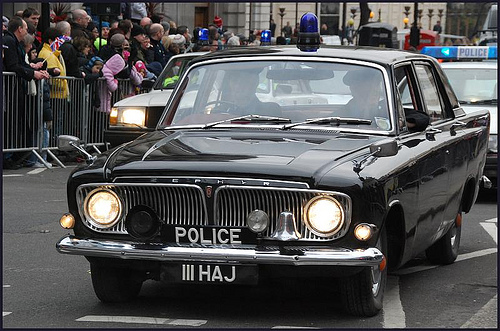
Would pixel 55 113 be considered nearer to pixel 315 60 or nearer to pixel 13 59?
pixel 13 59

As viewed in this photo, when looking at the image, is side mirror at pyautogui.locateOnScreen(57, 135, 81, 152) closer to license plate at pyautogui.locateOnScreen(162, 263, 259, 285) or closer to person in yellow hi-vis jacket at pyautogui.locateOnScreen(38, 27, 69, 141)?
license plate at pyautogui.locateOnScreen(162, 263, 259, 285)

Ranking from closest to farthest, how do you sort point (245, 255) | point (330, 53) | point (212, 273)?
point (245, 255) → point (212, 273) → point (330, 53)

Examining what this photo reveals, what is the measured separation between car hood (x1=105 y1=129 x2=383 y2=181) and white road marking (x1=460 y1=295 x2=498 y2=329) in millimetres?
1168

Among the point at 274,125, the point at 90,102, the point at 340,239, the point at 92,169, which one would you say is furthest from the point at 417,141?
the point at 90,102

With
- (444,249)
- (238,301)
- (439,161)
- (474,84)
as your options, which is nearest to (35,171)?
(474,84)

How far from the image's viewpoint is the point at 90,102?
1889cm

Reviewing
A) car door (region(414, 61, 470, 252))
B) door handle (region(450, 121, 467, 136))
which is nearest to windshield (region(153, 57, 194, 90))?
car door (region(414, 61, 470, 252))

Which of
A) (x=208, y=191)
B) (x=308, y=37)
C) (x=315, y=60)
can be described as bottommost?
(x=208, y=191)

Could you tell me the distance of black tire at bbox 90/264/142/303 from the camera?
7449mm

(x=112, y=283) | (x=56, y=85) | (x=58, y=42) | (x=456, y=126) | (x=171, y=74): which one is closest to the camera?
(x=112, y=283)

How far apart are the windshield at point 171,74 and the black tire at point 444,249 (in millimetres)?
7562

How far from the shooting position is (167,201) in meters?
6.98

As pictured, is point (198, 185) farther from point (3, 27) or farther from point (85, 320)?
point (3, 27)

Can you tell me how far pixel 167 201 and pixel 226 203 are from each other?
344 mm
